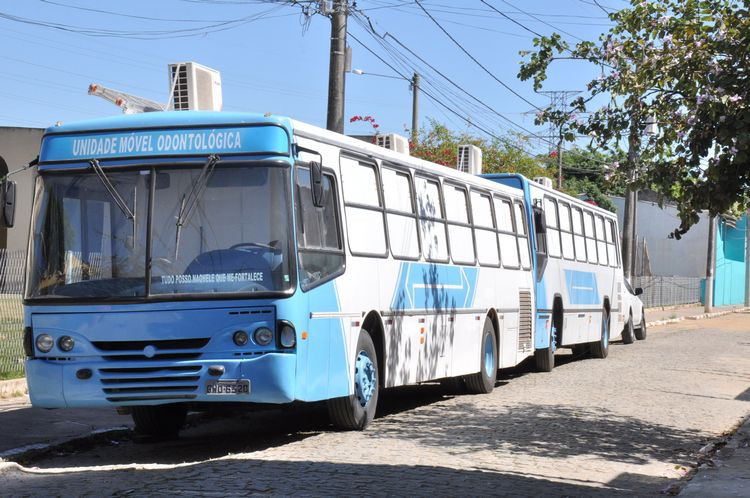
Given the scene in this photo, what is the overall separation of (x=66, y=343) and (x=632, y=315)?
22.0 metres

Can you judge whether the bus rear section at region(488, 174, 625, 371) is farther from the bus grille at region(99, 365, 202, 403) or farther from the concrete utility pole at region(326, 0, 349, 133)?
the bus grille at region(99, 365, 202, 403)

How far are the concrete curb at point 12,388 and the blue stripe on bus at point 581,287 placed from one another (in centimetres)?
1099

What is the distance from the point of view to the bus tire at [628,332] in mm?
30000

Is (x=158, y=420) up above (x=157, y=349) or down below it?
below

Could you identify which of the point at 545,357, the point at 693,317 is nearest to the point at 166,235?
the point at 545,357

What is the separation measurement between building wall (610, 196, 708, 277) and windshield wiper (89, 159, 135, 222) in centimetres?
5930

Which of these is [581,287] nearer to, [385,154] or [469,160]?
[469,160]

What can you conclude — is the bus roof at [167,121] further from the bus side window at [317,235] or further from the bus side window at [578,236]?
the bus side window at [578,236]

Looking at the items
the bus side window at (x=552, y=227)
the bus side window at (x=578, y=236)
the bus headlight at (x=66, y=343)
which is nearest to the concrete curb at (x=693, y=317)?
the bus side window at (x=578, y=236)

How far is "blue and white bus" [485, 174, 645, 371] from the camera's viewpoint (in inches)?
806

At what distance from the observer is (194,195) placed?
418 inches

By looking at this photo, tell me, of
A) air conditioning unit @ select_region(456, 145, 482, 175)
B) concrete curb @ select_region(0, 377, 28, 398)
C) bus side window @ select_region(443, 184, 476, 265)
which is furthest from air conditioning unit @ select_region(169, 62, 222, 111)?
air conditioning unit @ select_region(456, 145, 482, 175)

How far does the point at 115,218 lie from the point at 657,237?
60447 mm

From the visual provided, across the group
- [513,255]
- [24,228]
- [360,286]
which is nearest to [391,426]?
[360,286]
